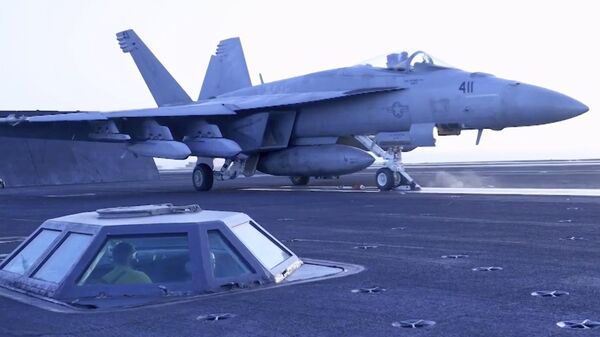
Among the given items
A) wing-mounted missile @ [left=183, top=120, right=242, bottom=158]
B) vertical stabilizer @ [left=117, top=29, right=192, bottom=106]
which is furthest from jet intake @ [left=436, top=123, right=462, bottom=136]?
vertical stabilizer @ [left=117, top=29, right=192, bottom=106]

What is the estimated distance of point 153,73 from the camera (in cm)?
3266

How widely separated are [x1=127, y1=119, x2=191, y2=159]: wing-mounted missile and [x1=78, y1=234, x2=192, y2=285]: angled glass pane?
56.0 ft

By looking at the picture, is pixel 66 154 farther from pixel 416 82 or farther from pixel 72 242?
pixel 72 242

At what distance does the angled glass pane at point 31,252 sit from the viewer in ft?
25.1

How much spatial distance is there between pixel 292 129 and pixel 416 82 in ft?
15.1

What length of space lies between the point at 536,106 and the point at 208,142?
9.97 m

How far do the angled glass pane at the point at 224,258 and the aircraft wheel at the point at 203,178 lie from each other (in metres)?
20.0

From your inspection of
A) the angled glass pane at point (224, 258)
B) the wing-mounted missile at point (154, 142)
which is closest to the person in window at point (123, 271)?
the angled glass pane at point (224, 258)

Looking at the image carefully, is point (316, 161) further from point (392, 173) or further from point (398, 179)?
point (398, 179)

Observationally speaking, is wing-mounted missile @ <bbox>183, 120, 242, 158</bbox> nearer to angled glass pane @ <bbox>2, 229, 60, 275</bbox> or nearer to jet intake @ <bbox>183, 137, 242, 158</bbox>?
jet intake @ <bbox>183, 137, 242, 158</bbox>

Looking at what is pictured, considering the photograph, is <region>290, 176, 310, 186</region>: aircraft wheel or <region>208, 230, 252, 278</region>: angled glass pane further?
<region>290, 176, 310, 186</region>: aircraft wheel

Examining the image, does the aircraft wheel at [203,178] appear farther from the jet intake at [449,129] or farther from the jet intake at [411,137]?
the jet intake at [449,129]

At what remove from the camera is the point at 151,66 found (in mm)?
32719

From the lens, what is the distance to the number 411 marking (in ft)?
70.9
